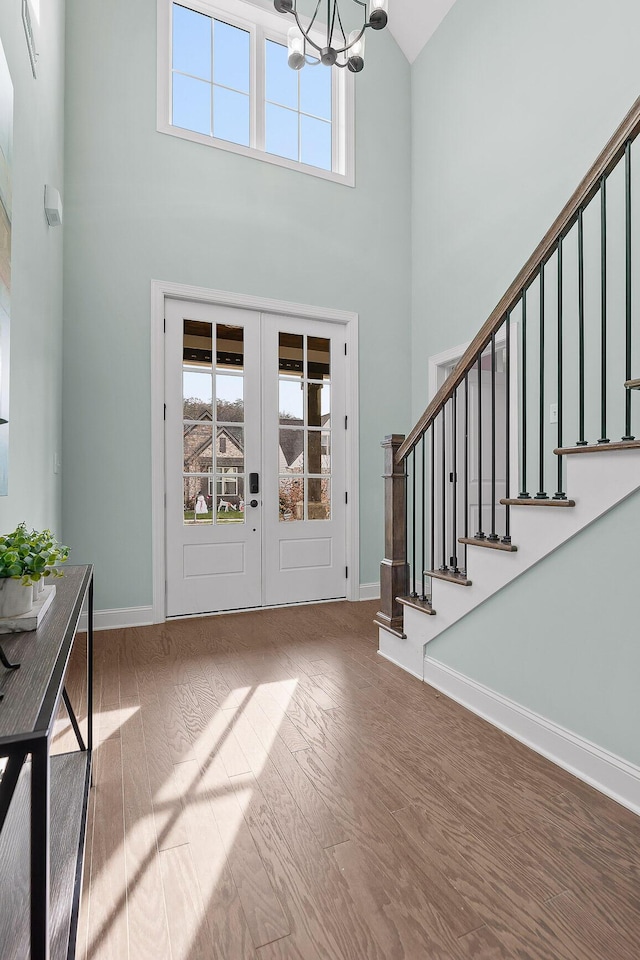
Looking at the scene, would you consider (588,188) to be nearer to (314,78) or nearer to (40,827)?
(40,827)

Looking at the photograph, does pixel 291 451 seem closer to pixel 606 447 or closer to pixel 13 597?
pixel 606 447

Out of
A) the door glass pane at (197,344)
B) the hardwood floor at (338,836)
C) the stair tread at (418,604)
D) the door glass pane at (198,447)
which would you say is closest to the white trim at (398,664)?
the hardwood floor at (338,836)

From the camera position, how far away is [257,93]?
4.09 metres

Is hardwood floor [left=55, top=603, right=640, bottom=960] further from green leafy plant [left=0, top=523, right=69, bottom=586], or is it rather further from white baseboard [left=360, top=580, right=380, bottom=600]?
white baseboard [left=360, top=580, right=380, bottom=600]

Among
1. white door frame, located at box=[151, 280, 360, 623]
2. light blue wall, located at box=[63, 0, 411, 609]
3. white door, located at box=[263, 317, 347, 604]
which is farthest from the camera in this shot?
white door, located at box=[263, 317, 347, 604]

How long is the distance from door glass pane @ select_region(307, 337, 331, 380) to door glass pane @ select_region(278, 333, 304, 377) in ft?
0.24

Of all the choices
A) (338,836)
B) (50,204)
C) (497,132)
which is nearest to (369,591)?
(338,836)

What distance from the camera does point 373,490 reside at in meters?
4.45

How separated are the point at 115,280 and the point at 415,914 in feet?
12.5

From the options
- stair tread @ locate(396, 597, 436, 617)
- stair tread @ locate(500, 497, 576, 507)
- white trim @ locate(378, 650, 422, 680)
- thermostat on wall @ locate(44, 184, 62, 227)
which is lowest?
white trim @ locate(378, 650, 422, 680)

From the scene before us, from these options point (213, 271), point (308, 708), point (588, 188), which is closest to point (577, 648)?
point (308, 708)

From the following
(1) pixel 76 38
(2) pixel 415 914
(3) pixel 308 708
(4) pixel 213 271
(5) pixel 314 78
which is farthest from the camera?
(5) pixel 314 78

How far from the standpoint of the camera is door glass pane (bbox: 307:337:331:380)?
168 inches

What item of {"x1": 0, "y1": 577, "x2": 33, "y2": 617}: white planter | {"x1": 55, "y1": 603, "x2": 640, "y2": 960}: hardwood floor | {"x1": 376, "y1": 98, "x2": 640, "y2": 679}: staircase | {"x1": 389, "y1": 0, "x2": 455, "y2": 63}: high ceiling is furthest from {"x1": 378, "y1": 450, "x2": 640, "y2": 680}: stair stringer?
{"x1": 389, "y1": 0, "x2": 455, "y2": 63}: high ceiling
